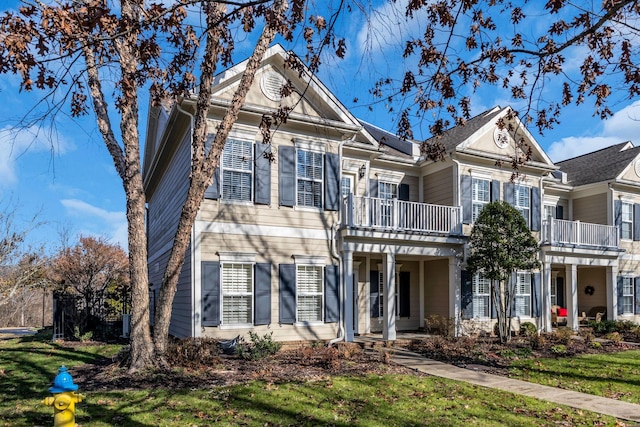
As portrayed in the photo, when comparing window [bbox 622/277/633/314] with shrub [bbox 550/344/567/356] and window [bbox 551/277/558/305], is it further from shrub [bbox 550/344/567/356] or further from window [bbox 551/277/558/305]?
shrub [bbox 550/344/567/356]

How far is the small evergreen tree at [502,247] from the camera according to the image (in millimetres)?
14805

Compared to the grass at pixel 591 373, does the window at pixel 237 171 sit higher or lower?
higher

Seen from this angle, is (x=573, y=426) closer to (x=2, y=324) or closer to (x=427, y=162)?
(x=427, y=162)

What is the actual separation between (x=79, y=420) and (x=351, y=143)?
11.2 meters

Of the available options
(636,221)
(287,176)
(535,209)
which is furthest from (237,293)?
(636,221)

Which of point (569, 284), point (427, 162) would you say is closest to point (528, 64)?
point (427, 162)

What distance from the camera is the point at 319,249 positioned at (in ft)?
45.4

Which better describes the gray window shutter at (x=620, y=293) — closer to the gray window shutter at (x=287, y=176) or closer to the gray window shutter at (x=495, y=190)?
the gray window shutter at (x=495, y=190)

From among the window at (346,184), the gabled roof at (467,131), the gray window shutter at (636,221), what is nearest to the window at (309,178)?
the window at (346,184)

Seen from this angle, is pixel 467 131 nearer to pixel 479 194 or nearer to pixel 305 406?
pixel 479 194

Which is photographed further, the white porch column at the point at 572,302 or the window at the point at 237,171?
the white porch column at the point at 572,302

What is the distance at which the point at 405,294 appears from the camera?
17.9 m

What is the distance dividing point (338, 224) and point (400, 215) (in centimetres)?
231

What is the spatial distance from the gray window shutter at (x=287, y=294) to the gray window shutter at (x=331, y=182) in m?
2.11
